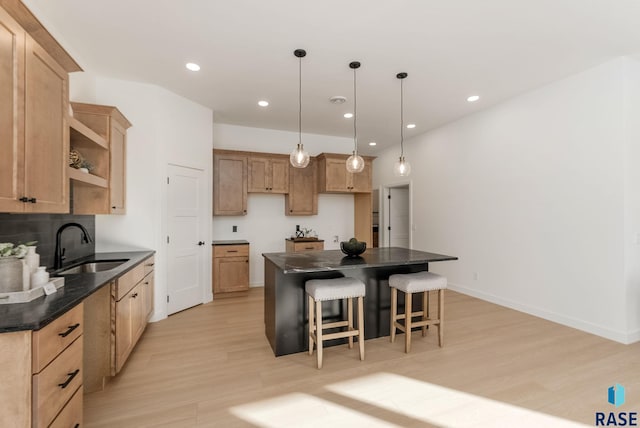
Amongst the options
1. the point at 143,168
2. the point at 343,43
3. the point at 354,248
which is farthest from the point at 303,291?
the point at 143,168

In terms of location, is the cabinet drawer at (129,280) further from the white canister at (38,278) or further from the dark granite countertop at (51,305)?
the white canister at (38,278)

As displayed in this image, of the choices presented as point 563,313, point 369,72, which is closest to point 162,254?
point 369,72

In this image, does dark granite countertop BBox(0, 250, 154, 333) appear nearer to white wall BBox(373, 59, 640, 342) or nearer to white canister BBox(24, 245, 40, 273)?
white canister BBox(24, 245, 40, 273)

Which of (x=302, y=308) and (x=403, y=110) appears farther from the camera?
(x=403, y=110)

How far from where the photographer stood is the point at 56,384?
1366 millimetres

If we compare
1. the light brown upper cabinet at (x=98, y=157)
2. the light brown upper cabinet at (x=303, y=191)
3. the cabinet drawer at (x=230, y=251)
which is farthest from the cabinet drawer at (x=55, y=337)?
the light brown upper cabinet at (x=303, y=191)

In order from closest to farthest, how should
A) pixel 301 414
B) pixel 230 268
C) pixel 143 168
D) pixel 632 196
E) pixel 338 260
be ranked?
1. pixel 301 414
2. pixel 338 260
3. pixel 632 196
4. pixel 143 168
5. pixel 230 268

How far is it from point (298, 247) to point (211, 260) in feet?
4.83

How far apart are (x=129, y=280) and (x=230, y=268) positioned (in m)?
2.11

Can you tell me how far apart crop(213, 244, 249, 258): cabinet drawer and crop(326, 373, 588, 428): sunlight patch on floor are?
2859 millimetres

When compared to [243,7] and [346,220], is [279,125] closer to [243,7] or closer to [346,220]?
[346,220]

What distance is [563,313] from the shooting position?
11.3ft

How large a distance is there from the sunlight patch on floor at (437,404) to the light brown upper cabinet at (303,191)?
337cm

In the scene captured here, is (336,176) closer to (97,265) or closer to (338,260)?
(338,260)
